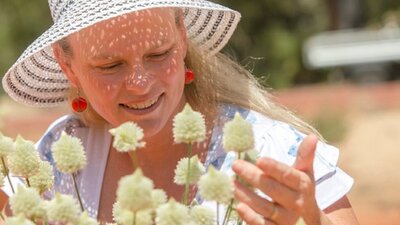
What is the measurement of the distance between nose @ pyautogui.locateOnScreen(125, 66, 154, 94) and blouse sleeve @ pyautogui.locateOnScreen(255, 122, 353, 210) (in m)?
0.32

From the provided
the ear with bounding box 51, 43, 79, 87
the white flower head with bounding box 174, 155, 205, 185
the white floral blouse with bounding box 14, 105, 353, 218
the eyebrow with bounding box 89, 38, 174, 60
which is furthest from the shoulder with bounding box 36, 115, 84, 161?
the white flower head with bounding box 174, 155, 205, 185

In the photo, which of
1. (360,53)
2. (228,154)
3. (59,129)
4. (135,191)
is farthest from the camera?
(360,53)

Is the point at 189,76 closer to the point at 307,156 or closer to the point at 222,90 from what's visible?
the point at 222,90

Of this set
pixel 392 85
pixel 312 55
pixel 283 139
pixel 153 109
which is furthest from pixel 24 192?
pixel 312 55

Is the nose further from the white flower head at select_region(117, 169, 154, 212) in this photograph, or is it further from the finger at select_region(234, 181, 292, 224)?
the white flower head at select_region(117, 169, 154, 212)

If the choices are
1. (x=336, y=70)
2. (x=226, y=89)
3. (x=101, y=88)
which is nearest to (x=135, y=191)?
(x=101, y=88)

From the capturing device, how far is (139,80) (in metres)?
1.80

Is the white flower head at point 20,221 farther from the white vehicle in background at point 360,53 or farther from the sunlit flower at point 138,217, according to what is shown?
the white vehicle in background at point 360,53

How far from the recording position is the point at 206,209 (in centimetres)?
131

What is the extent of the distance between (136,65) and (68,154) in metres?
0.50

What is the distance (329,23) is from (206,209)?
15343 millimetres

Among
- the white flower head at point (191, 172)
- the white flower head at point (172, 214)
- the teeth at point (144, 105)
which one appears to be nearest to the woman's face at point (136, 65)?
the teeth at point (144, 105)

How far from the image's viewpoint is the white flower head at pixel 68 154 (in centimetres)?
130

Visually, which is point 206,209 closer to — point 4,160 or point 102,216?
point 4,160
